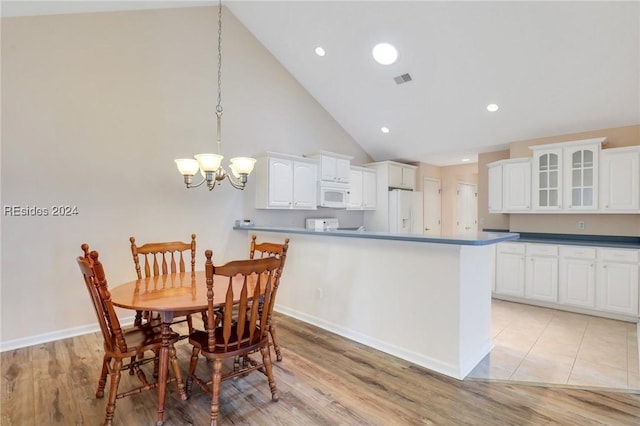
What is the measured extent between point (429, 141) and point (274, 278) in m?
4.40

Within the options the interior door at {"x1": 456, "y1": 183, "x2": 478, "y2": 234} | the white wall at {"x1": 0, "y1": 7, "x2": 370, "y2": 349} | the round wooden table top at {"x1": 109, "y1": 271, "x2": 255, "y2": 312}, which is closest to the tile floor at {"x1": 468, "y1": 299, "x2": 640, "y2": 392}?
the round wooden table top at {"x1": 109, "y1": 271, "x2": 255, "y2": 312}

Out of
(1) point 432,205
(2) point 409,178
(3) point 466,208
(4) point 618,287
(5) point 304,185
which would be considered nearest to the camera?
(4) point 618,287

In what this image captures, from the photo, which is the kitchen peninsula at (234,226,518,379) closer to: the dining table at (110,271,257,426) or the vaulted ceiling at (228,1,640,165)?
the dining table at (110,271,257,426)

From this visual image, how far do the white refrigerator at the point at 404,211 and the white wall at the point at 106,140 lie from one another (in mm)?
2856

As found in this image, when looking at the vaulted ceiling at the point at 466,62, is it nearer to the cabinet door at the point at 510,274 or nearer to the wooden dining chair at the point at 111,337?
the cabinet door at the point at 510,274

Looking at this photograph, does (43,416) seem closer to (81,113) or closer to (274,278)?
(274,278)

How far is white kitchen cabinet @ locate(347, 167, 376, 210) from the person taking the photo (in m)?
6.01

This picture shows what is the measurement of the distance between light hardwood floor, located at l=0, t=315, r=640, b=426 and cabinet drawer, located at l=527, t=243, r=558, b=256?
235cm

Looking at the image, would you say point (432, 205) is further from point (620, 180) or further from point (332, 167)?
point (620, 180)

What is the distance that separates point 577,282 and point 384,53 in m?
3.86

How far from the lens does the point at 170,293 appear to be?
2213 millimetres

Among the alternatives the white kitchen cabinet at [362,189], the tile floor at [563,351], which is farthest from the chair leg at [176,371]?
the white kitchen cabinet at [362,189]

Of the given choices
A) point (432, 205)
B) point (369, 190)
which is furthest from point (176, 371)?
point (432, 205)

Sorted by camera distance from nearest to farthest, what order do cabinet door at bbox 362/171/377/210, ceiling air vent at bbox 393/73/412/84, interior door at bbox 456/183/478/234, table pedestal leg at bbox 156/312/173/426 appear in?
table pedestal leg at bbox 156/312/173/426
ceiling air vent at bbox 393/73/412/84
cabinet door at bbox 362/171/377/210
interior door at bbox 456/183/478/234
